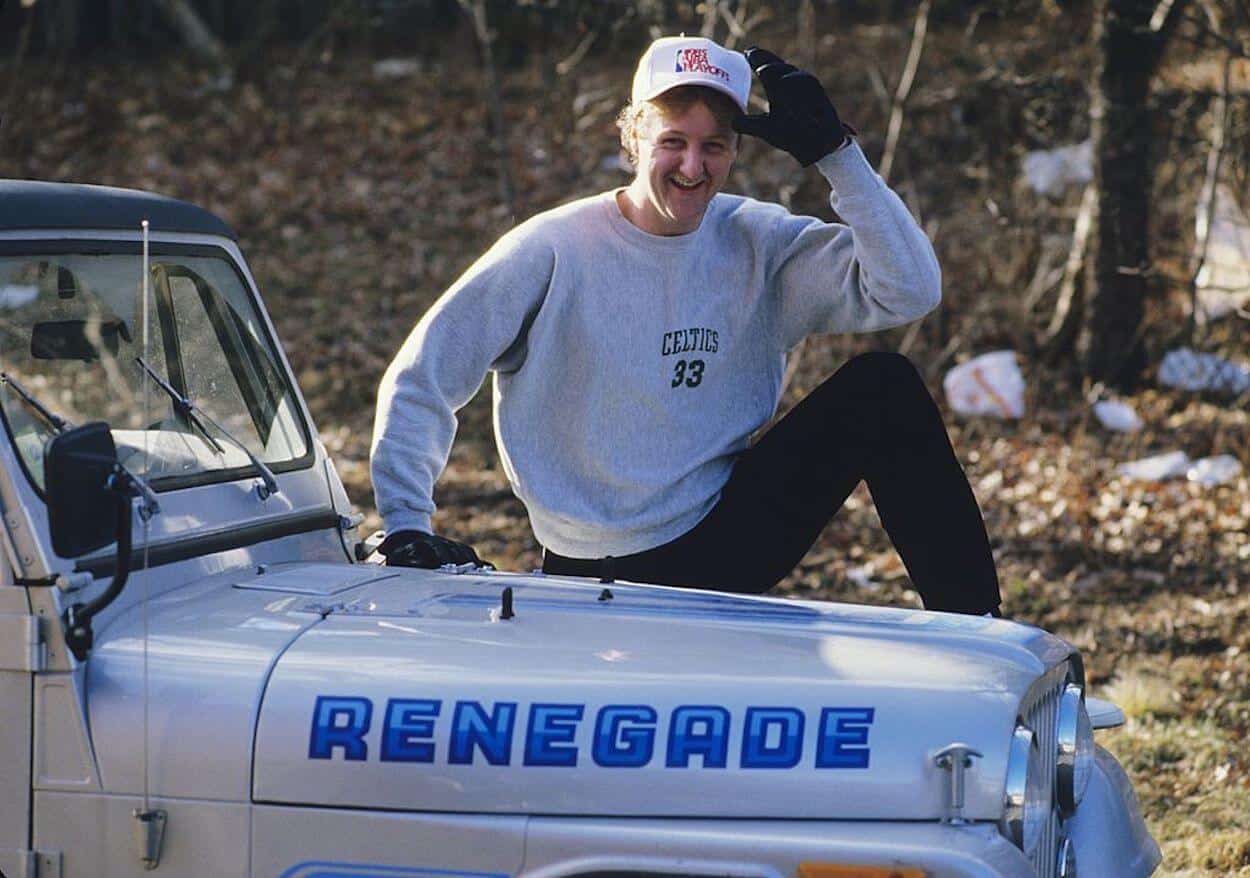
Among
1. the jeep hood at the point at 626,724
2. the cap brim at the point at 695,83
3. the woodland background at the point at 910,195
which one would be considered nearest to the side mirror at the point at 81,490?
the jeep hood at the point at 626,724

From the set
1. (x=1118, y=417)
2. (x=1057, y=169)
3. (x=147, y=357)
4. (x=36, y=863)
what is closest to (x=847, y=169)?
(x=147, y=357)

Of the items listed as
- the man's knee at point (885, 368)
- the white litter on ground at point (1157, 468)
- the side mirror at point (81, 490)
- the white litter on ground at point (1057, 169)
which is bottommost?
the white litter on ground at point (1157, 468)

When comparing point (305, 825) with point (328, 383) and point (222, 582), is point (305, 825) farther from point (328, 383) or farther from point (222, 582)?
point (328, 383)

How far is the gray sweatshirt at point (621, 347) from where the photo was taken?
381cm

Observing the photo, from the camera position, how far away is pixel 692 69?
12.6 feet

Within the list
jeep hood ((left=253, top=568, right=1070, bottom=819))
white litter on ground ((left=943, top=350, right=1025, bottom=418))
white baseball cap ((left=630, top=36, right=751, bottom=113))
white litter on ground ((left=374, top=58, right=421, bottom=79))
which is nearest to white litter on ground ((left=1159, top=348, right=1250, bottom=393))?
white litter on ground ((left=943, top=350, right=1025, bottom=418))

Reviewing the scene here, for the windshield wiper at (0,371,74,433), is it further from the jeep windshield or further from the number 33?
the number 33

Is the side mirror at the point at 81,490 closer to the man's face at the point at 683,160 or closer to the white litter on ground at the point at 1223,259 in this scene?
the man's face at the point at 683,160

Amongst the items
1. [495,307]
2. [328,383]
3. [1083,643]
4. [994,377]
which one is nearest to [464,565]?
[495,307]

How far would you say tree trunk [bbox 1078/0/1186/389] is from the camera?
30.0 feet

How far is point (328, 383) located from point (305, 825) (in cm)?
823

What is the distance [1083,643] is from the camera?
644 centimetres

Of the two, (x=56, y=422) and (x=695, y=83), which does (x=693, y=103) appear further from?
(x=56, y=422)

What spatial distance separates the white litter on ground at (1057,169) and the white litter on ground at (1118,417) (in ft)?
7.45
